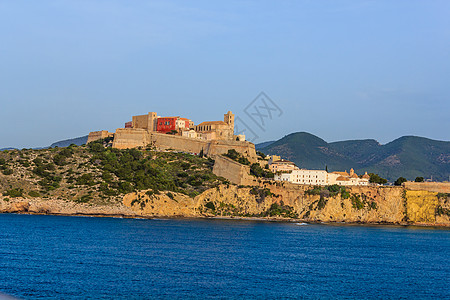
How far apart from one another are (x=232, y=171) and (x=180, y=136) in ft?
40.6

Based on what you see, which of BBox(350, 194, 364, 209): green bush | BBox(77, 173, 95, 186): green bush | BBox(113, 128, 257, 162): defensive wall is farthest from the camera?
BBox(113, 128, 257, 162): defensive wall

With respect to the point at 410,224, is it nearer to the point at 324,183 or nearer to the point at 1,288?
the point at 324,183

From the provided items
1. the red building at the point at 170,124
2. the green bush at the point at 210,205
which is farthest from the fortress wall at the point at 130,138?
the green bush at the point at 210,205

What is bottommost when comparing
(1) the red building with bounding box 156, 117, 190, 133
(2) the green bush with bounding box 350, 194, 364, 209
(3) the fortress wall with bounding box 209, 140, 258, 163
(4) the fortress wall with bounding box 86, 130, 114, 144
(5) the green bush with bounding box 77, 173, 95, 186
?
(2) the green bush with bounding box 350, 194, 364, 209

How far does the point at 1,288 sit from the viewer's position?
2309cm

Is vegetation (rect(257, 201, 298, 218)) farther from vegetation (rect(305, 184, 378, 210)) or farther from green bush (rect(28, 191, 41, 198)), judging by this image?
green bush (rect(28, 191, 41, 198))

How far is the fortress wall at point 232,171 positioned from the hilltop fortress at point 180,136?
4.05 meters

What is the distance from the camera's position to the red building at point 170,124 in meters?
80.9

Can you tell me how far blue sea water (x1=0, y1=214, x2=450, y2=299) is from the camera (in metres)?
24.9

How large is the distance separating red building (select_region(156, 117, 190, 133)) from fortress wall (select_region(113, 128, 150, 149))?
14.2 feet

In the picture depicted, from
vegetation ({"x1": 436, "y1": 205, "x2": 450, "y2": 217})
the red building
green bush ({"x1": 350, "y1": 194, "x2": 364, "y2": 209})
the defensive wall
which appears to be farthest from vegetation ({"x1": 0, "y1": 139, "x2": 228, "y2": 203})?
vegetation ({"x1": 436, "y1": 205, "x2": 450, "y2": 217})

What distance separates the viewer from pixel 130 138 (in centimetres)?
7694

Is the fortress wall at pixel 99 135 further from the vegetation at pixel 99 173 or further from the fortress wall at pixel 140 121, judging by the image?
the vegetation at pixel 99 173

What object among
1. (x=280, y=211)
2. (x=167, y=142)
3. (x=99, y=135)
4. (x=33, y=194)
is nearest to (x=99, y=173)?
(x=33, y=194)
